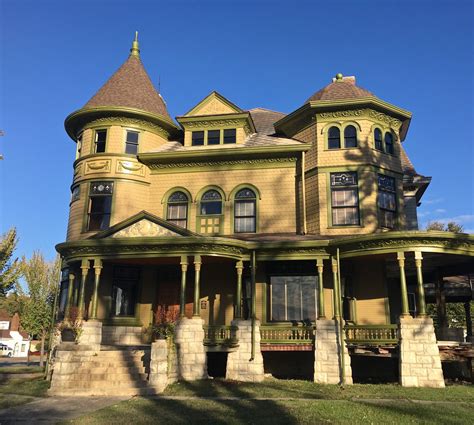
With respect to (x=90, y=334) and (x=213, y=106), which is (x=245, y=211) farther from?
(x=90, y=334)

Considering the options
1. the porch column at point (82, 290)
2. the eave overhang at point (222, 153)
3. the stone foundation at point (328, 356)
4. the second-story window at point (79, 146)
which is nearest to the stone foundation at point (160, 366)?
the porch column at point (82, 290)

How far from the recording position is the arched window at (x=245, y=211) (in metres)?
21.3

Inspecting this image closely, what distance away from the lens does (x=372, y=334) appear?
16531mm

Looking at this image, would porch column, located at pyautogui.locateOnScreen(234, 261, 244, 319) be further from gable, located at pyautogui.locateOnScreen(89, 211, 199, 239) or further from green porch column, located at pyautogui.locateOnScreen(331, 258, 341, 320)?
green porch column, located at pyautogui.locateOnScreen(331, 258, 341, 320)

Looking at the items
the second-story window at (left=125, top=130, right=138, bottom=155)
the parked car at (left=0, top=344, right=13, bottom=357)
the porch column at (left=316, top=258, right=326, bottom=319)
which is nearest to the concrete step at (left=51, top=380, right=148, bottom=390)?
Answer: the porch column at (left=316, top=258, right=326, bottom=319)

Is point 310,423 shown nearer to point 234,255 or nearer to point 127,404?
point 127,404

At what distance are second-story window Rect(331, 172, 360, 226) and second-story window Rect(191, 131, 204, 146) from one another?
7.24 meters

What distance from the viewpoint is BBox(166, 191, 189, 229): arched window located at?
22.0m

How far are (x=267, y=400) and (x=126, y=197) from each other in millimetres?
12889

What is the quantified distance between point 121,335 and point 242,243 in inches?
271

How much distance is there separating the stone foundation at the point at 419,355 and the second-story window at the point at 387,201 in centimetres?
575

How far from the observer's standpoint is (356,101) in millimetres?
20766

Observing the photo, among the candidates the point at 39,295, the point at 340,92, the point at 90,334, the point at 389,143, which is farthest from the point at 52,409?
the point at 39,295

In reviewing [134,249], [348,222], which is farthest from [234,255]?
[348,222]
